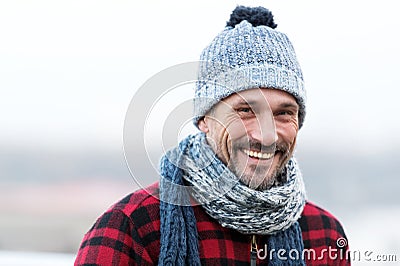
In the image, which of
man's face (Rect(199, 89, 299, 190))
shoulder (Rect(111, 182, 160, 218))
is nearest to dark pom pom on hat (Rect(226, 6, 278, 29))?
man's face (Rect(199, 89, 299, 190))

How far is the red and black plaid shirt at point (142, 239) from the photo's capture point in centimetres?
117

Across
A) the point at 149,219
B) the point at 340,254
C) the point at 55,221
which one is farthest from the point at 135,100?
the point at 55,221

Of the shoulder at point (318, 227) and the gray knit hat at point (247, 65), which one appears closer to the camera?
the gray knit hat at point (247, 65)

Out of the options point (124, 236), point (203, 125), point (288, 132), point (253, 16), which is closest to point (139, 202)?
point (124, 236)

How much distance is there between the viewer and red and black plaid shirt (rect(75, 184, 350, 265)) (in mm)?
1167

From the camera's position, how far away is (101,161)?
9.73 feet

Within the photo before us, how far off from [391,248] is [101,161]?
1.28m

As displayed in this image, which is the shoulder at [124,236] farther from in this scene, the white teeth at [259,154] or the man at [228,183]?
the white teeth at [259,154]

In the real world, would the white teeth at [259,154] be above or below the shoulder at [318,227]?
above

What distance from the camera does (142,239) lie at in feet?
3.86

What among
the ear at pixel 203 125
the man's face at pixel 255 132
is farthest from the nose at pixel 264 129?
the ear at pixel 203 125

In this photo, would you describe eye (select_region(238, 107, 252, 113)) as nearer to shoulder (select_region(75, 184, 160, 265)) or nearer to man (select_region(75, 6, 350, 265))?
man (select_region(75, 6, 350, 265))

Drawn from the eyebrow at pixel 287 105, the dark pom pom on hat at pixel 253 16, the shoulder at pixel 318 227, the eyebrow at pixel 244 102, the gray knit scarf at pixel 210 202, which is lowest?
the shoulder at pixel 318 227

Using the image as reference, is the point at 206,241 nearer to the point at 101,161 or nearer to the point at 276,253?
the point at 276,253
